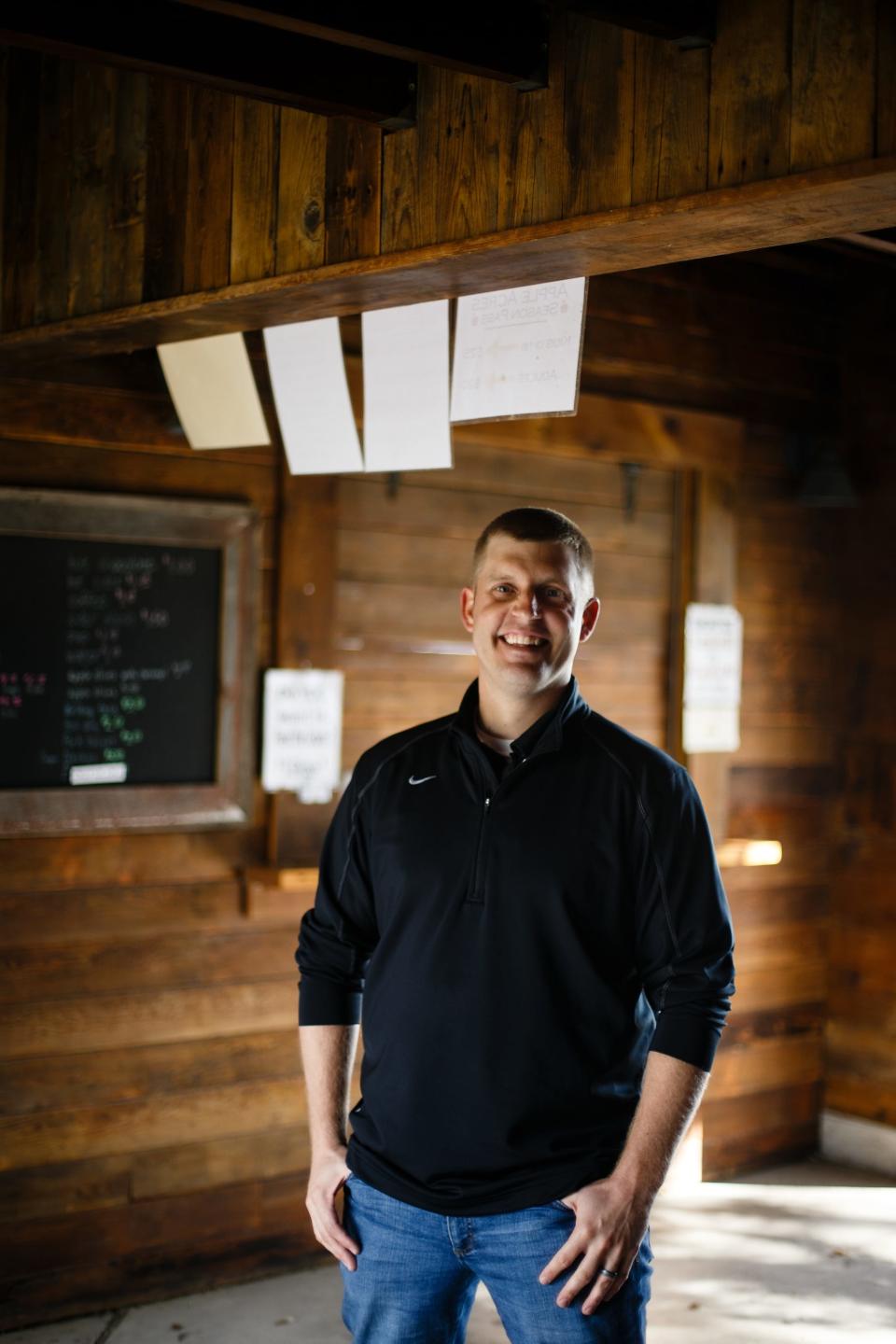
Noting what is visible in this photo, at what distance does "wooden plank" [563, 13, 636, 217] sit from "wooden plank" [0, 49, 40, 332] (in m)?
1.34

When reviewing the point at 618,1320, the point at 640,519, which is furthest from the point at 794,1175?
the point at 618,1320

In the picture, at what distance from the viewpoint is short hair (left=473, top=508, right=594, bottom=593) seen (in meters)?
2.09

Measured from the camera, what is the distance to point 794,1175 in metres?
4.74

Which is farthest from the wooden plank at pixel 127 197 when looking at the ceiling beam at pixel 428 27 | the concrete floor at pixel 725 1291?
the concrete floor at pixel 725 1291

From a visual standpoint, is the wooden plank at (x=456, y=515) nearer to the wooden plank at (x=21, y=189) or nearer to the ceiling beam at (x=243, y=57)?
the wooden plank at (x=21, y=189)

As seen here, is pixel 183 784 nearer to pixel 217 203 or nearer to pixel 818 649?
pixel 217 203

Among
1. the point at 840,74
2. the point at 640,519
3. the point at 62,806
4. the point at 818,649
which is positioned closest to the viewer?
the point at 840,74

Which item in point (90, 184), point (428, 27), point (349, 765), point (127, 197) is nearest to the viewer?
point (428, 27)

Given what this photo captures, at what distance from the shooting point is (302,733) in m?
3.82

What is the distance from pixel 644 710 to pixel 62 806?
191cm

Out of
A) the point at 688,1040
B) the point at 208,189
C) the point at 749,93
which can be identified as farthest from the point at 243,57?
the point at 688,1040

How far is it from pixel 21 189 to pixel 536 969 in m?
1.99

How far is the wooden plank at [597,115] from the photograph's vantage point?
73.3 inches

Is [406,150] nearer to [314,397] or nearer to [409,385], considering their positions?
[409,385]
